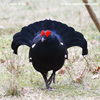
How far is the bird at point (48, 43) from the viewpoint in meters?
4.44

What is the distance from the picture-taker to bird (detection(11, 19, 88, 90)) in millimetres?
4441

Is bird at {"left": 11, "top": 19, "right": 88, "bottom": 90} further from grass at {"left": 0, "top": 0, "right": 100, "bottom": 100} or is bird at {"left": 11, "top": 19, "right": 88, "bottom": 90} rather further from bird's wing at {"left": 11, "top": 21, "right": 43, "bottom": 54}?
grass at {"left": 0, "top": 0, "right": 100, "bottom": 100}

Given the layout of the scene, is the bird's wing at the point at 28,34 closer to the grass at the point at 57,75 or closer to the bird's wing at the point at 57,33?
the bird's wing at the point at 57,33

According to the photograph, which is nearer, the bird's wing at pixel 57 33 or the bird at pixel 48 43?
the bird at pixel 48 43

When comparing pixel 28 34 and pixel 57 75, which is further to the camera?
pixel 57 75

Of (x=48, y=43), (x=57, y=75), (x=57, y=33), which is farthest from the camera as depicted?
(x=57, y=75)

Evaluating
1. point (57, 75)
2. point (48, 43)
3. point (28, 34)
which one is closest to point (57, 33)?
point (28, 34)

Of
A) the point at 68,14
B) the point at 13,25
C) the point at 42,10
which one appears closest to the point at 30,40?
the point at 13,25

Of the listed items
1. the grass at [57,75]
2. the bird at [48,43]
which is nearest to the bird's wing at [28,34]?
the bird at [48,43]

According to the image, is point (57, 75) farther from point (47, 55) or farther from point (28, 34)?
point (47, 55)

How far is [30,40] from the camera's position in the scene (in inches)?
200

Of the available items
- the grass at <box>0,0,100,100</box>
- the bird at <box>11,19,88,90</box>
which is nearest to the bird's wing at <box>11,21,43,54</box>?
the bird at <box>11,19,88,90</box>

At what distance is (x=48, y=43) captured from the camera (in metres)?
4.41

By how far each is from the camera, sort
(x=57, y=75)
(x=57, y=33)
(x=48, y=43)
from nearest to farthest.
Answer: (x=48, y=43) < (x=57, y=33) < (x=57, y=75)
